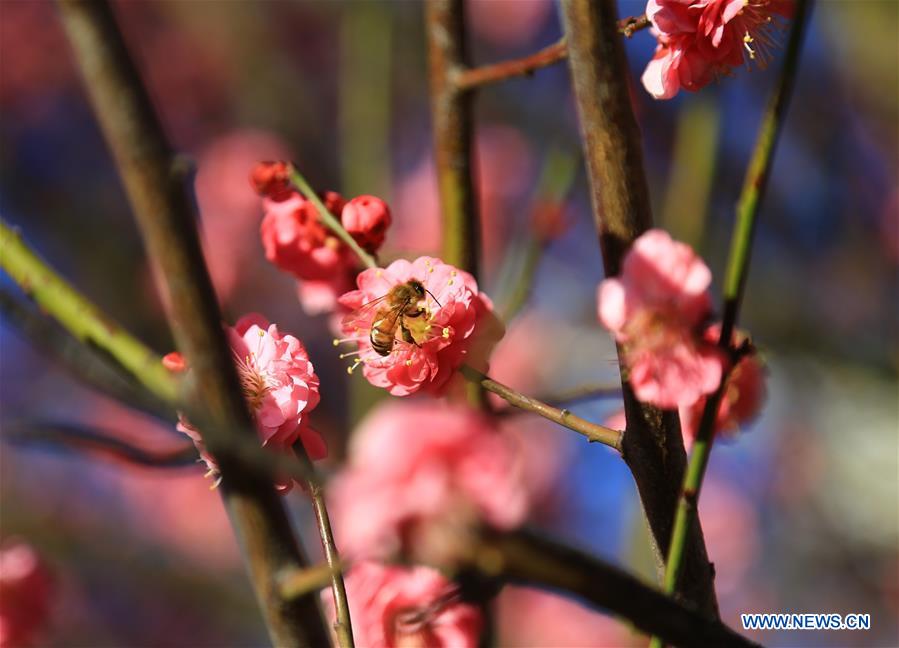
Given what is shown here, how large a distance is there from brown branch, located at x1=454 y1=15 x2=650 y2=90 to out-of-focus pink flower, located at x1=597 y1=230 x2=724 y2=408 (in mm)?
328

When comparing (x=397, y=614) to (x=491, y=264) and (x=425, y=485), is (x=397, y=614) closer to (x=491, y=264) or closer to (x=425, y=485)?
(x=425, y=485)

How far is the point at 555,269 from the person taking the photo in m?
4.98

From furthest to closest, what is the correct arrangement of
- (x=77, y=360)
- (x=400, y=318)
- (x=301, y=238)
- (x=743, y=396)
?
(x=743, y=396), (x=301, y=238), (x=400, y=318), (x=77, y=360)

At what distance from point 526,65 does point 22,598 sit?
1395 mm

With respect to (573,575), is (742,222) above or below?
above

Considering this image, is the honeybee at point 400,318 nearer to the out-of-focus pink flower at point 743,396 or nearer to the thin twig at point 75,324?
the thin twig at point 75,324

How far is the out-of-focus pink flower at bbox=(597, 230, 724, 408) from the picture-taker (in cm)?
108

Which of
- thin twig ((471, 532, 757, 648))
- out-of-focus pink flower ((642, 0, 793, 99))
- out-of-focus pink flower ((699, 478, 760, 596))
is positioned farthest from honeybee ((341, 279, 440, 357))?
out-of-focus pink flower ((699, 478, 760, 596))

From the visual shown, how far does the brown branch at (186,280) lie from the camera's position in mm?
871

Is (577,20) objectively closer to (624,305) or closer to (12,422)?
(624,305)

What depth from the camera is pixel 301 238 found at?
1645 mm

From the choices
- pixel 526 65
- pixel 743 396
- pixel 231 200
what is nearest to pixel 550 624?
pixel 743 396

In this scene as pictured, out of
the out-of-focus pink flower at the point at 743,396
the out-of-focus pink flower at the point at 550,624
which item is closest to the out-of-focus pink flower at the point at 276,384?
the out-of-focus pink flower at the point at 743,396

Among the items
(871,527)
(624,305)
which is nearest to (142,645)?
(871,527)
